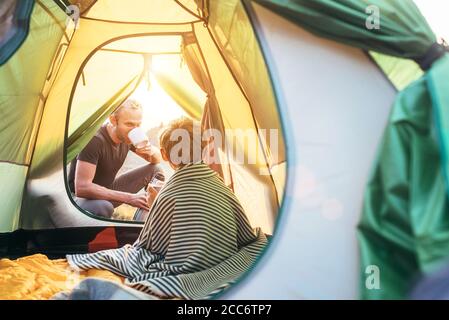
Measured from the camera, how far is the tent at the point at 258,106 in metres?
1.33

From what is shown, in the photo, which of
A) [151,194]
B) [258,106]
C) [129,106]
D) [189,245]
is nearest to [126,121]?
[129,106]

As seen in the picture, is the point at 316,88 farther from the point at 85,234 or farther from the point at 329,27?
the point at 85,234

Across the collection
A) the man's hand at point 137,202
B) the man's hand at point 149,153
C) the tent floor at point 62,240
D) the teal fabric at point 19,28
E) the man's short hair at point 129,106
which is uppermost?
the teal fabric at point 19,28

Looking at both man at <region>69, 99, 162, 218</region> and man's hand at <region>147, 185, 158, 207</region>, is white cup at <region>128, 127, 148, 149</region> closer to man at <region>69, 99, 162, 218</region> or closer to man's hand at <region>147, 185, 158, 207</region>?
man at <region>69, 99, 162, 218</region>

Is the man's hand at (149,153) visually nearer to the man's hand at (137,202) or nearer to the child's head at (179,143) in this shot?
the man's hand at (137,202)

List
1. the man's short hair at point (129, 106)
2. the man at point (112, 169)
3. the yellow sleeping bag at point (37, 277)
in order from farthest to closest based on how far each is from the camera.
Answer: the man's short hair at point (129, 106)
the man at point (112, 169)
the yellow sleeping bag at point (37, 277)

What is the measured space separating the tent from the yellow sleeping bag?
243mm

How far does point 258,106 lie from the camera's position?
194 centimetres

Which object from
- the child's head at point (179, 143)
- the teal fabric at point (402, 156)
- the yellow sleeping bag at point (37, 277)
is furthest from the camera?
the child's head at point (179, 143)

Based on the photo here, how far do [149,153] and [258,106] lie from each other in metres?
1.31

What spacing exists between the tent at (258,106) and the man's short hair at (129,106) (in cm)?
12

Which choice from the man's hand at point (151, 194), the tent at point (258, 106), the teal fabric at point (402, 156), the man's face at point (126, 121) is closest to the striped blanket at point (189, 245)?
the tent at point (258, 106)

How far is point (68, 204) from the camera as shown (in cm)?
246

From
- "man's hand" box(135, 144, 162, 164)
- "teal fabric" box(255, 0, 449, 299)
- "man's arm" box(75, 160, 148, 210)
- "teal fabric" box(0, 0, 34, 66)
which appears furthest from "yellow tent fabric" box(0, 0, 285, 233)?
"teal fabric" box(255, 0, 449, 299)
